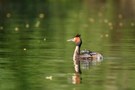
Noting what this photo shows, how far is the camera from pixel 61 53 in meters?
33.9

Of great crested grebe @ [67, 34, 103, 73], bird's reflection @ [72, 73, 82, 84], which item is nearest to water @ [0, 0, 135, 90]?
bird's reflection @ [72, 73, 82, 84]

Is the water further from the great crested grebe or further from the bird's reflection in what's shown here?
the great crested grebe

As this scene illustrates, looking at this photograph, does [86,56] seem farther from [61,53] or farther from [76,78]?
[76,78]

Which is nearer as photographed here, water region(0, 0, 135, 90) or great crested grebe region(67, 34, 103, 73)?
A: water region(0, 0, 135, 90)

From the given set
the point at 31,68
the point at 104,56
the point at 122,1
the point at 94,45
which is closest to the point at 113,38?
the point at 94,45

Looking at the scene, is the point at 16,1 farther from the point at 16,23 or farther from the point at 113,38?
the point at 113,38

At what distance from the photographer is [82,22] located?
193 feet

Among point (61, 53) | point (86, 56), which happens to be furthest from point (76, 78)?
point (61, 53)

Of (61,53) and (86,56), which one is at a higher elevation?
(61,53)

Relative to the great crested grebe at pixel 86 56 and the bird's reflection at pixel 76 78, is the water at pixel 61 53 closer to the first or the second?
the bird's reflection at pixel 76 78

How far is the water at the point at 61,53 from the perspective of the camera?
25359mm

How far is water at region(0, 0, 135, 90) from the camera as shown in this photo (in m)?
25.4

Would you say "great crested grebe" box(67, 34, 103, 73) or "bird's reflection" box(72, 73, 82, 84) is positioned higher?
"great crested grebe" box(67, 34, 103, 73)

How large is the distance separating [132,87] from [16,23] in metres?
32.9
